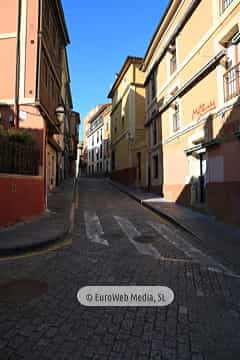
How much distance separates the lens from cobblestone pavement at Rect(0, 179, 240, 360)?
2.58m

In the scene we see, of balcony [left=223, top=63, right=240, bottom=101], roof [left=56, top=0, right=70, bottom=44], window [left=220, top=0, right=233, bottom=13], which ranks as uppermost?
roof [left=56, top=0, right=70, bottom=44]

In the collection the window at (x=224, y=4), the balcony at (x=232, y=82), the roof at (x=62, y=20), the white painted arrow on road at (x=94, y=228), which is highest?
the roof at (x=62, y=20)

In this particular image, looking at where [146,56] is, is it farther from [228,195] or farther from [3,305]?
[3,305]

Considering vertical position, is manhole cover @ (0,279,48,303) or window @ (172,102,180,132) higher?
window @ (172,102,180,132)

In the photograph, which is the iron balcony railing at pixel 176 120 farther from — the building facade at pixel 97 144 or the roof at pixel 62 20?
the building facade at pixel 97 144

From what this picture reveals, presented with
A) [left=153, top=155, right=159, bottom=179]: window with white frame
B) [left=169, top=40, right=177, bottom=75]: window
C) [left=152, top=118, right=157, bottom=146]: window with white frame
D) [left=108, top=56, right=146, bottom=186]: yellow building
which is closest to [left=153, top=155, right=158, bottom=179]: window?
[left=153, top=155, right=159, bottom=179]: window with white frame

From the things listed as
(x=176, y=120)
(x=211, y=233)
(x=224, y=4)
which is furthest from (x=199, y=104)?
(x=211, y=233)

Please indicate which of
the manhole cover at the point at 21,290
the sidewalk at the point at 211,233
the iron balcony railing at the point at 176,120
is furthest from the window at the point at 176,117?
the manhole cover at the point at 21,290

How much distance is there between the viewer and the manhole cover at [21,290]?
3598mm

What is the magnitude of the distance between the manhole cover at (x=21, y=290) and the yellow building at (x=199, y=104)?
6465 mm

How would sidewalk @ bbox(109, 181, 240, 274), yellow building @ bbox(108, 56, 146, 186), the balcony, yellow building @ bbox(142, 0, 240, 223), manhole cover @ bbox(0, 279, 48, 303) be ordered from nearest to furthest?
manhole cover @ bbox(0, 279, 48, 303) → sidewalk @ bbox(109, 181, 240, 274) → the balcony → yellow building @ bbox(142, 0, 240, 223) → yellow building @ bbox(108, 56, 146, 186)

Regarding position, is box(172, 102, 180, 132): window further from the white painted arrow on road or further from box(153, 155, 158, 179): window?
the white painted arrow on road

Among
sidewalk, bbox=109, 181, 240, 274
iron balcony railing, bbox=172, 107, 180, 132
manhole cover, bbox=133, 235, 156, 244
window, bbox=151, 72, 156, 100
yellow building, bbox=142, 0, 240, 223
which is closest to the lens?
sidewalk, bbox=109, 181, 240, 274

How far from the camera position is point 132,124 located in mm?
24484
